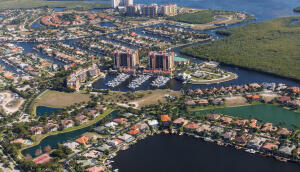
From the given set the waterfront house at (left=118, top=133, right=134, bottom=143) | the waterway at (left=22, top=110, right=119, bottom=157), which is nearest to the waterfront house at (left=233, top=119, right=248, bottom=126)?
the waterfront house at (left=118, top=133, right=134, bottom=143)

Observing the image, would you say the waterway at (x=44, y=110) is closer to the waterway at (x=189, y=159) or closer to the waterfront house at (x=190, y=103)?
the waterway at (x=189, y=159)

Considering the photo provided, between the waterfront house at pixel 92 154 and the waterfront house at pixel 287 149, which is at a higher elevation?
the waterfront house at pixel 287 149

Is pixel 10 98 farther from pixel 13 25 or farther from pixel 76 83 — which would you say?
pixel 13 25

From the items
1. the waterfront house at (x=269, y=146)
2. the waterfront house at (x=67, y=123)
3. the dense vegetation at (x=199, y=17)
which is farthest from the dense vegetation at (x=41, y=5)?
the waterfront house at (x=269, y=146)

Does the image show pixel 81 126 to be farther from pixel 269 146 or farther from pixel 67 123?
pixel 269 146

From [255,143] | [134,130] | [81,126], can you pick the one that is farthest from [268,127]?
[81,126]

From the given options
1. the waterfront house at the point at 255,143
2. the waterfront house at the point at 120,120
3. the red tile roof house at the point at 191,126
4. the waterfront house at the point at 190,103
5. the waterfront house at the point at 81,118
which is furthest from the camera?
the waterfront house at the point at 190,103

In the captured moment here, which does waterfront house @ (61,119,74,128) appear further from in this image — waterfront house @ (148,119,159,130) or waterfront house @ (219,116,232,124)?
waterfront house @ (219,116,232,124)
